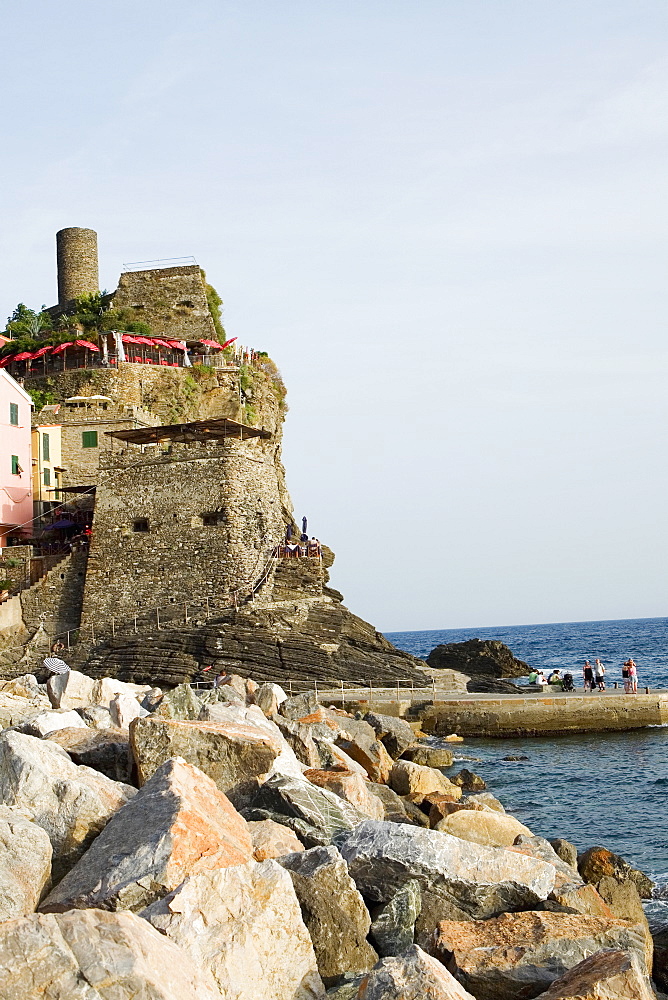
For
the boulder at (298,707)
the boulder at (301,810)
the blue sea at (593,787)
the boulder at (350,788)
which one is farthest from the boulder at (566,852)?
the boulder at (298,707)

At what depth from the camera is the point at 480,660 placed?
55.1m

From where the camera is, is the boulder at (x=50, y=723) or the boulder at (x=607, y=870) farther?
the boulder at (x=50, y=723)

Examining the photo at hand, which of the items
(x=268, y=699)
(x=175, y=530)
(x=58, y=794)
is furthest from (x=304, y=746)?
(x=175, y=530)

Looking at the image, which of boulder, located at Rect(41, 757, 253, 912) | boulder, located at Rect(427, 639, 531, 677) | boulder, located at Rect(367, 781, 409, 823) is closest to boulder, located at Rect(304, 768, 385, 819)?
boulder, located at Rect(367, 781, 409, 823)

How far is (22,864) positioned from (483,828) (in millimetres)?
8023

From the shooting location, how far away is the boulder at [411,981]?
6668 millimetres

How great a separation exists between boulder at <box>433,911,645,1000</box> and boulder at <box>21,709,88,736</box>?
723cm

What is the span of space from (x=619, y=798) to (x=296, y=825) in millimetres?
14905

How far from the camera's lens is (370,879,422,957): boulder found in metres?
9.08

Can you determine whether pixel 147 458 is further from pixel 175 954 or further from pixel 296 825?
pixel 175 954

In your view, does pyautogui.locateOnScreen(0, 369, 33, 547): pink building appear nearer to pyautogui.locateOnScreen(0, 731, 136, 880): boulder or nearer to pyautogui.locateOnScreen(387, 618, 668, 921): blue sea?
pyautogui.locateOnScreen(387, 618, 668, 921): blue sea

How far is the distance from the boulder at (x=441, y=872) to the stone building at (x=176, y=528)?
27980 millimetres

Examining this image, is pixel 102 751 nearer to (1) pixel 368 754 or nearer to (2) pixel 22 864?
(2) pixel 22 864

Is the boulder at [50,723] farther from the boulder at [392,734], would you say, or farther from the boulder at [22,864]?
the boulder at [392,734]
